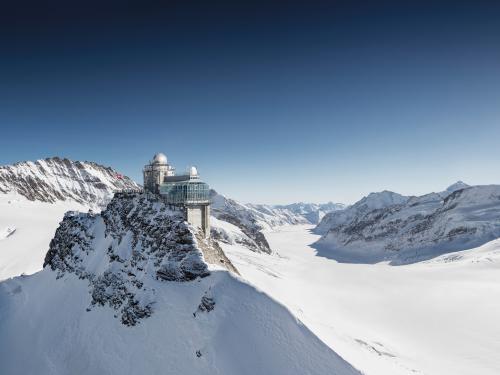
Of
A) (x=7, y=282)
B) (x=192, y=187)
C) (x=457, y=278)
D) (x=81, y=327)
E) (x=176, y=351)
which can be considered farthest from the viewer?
(x=457, y=278)

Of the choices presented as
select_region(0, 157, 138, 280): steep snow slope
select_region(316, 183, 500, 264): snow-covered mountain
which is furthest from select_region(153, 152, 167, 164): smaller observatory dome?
select_region(316, 183, 500, 264): snow-covered mountain

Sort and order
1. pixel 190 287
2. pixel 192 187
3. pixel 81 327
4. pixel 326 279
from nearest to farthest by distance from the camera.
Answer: pixel 190 287 → pixel 81 327 → pixel 192 187 → pixel 326 279

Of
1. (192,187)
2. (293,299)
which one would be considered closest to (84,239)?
(192,187)

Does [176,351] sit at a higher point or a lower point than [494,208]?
lower

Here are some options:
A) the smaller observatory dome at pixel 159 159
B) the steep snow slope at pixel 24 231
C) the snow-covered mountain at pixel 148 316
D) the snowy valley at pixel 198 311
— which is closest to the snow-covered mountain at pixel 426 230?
the snowy valley at pixel 198 311

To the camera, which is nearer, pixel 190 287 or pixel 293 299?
pixel 190 287

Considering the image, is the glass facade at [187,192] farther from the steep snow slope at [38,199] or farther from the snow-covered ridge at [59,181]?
the snow-covered ridge at [59,181]

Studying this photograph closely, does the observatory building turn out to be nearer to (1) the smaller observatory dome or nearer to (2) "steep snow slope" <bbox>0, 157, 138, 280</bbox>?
(1) the smaller observatory dome

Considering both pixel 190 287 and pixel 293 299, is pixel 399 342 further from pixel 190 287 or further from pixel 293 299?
pixel 190 287
